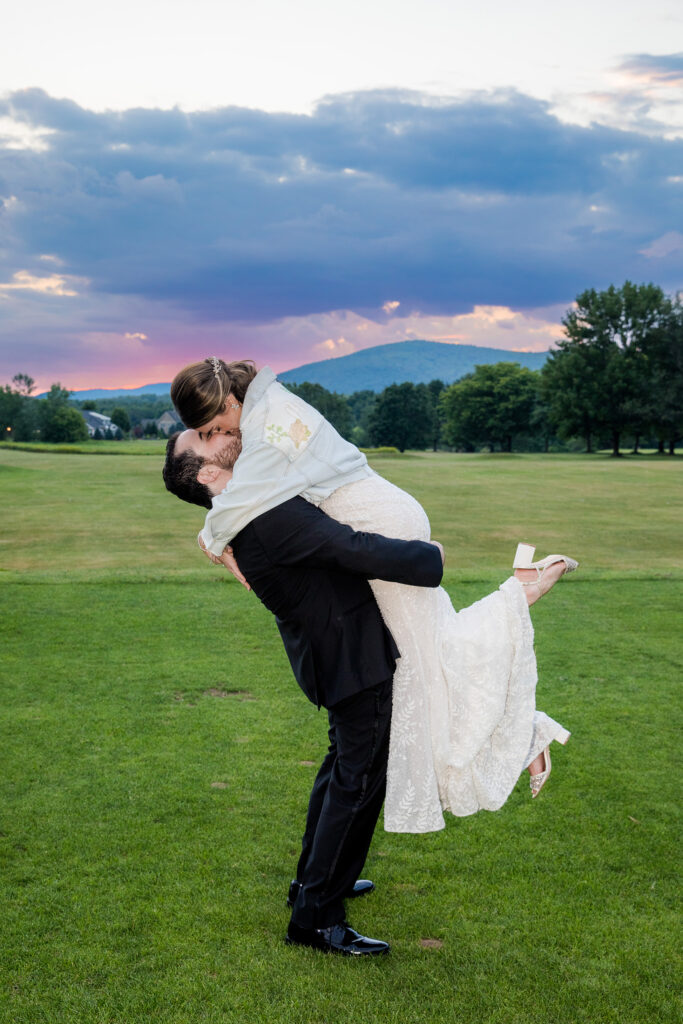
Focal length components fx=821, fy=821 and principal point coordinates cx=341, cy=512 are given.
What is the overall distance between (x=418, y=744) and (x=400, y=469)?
30.0 m

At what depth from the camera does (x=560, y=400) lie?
208ft

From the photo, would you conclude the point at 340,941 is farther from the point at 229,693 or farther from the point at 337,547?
the point at 229,693

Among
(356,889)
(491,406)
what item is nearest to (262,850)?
Result: (356,889)

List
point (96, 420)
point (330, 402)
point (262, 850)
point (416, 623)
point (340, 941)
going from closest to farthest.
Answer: point (416, 623) → point (340, 941) → point (262, 850) → point (330, 402) → point (96, 420)

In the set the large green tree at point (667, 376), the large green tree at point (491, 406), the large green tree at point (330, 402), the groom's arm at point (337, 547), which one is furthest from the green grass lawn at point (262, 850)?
the large green tree at point (330, 402)

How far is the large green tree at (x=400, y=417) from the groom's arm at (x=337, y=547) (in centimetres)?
9095

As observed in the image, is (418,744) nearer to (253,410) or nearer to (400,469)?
(253,410)

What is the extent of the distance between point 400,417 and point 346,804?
9157 cm

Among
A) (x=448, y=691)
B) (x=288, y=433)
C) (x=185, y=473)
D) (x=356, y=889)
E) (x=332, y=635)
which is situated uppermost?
(x=288, y=433)

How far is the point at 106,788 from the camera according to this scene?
160 inches

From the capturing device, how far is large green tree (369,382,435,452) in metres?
93.4

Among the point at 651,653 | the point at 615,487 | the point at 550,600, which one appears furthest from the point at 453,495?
the point at 651,653

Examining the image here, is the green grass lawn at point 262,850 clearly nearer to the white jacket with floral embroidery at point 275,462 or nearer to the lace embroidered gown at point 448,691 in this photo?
the lace embroidered gown at point 448,691

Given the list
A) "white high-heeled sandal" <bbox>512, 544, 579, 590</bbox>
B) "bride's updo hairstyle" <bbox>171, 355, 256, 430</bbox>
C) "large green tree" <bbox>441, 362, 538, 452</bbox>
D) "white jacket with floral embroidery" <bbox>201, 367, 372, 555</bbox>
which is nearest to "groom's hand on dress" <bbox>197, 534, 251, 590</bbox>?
"white jacket with floral embroidery" <bbox>201, 367, 372, 555</bbox>
